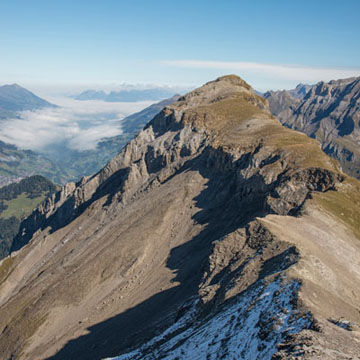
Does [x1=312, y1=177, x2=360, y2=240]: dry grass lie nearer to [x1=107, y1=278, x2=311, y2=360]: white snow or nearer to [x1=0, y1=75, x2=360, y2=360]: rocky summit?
[x1=0, y1=75, x2=360, y2=360]: rocky summit

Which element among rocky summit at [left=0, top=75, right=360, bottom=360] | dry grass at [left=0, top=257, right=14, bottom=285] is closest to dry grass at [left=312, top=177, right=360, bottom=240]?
rocky summit at [left=0, top=75, right=360, bottom=360]

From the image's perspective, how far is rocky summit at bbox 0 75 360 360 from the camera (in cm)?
3959

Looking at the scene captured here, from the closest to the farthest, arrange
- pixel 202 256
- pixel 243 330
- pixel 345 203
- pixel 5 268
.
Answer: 1. pixel 243 330
2. pixel 345 203
3. pixel 202 256
4. pixel 5 268

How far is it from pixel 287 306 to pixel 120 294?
51837 mm

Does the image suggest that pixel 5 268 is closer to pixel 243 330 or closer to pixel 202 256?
pixel 202 256

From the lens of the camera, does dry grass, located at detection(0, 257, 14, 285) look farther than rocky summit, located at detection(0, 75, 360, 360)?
Yes

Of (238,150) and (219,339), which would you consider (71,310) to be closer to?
(219,339)

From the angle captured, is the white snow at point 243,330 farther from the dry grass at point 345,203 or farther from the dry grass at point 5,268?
the dry grass at point 5,268

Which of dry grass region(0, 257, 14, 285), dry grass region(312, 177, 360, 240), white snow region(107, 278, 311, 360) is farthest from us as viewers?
dry grass region(0, 257, 14, 285)

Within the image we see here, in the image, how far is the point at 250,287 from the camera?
46406mm

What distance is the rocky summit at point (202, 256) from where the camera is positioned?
39.6m

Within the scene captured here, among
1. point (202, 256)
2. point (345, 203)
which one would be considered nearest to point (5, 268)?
point (202, 256)

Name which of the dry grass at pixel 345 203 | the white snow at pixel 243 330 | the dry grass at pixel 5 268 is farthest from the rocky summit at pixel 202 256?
the dry grass at pixel 5 268

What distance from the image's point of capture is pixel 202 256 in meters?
75.8
